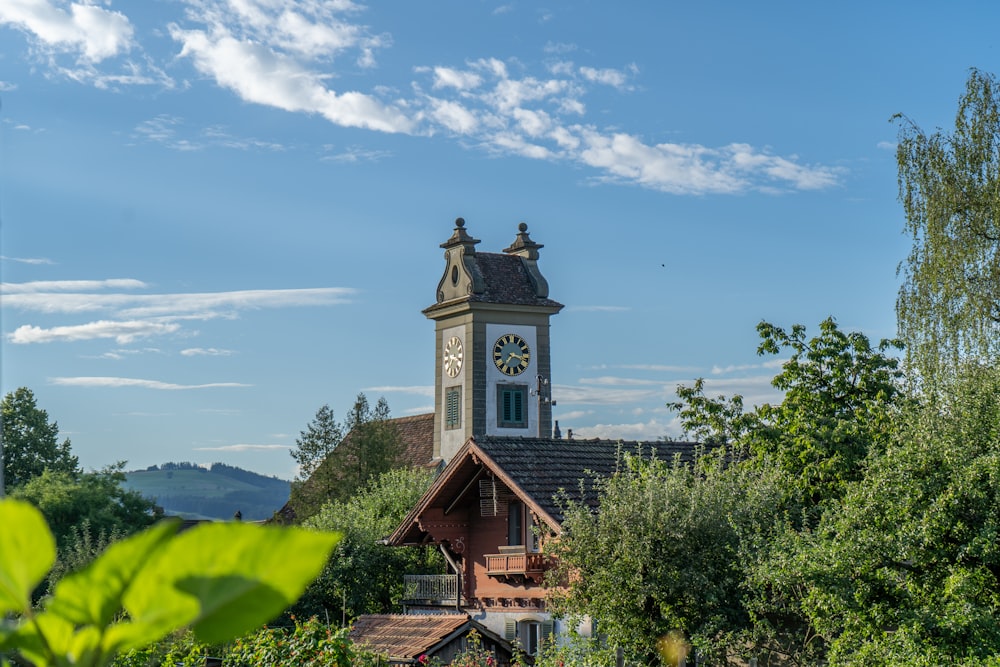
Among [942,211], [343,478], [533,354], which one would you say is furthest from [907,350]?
[533,354]

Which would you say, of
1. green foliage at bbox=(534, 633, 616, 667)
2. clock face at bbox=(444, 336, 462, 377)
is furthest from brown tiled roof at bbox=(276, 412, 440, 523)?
green foliage at bbox=(534, 633, 616, 667)

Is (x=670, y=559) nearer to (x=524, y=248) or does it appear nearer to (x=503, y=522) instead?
(x=503, y=522)

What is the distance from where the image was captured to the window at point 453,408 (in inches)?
2325

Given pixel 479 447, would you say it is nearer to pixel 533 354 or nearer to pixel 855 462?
pixel 855 462

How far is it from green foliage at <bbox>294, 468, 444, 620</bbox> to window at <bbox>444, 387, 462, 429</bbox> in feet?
73.1

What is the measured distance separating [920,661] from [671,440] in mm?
13511

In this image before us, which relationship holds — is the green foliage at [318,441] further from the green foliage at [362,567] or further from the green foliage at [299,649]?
the green foliage at [299,649]

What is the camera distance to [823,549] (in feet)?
49.5

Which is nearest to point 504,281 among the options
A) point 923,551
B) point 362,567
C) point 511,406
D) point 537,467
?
point 511,406

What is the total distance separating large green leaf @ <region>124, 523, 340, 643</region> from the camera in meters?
0.64

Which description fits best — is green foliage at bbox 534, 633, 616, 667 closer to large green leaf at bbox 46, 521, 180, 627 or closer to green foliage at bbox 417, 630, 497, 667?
green foliage at bbox 417, 630, 497, 667

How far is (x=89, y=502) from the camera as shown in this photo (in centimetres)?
4616

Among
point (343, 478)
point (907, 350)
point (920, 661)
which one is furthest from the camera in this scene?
point (343, 478)

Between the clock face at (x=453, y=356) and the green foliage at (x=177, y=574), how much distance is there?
192ft
